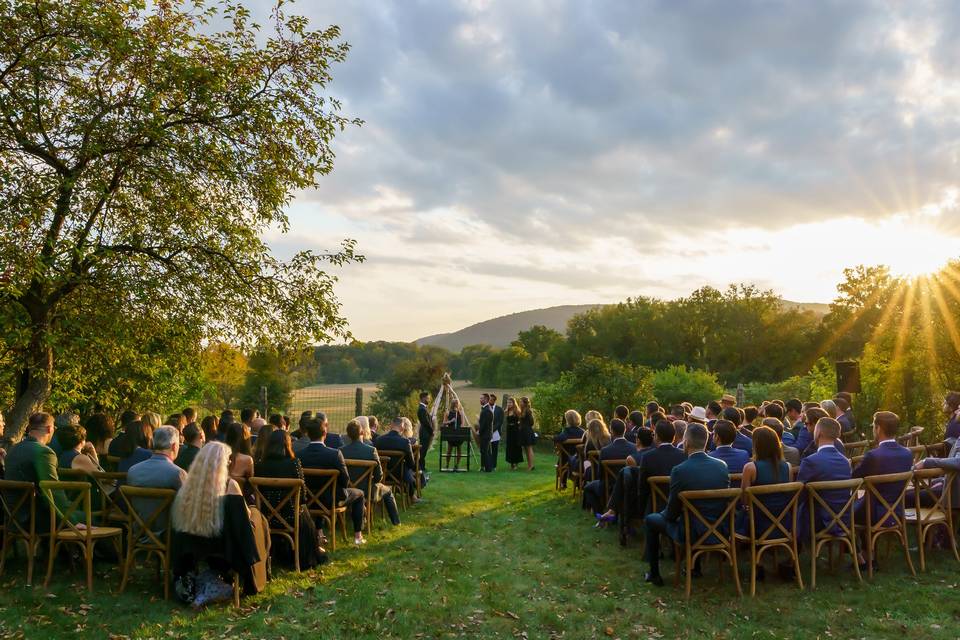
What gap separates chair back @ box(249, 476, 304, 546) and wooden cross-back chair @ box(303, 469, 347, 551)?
51 cm

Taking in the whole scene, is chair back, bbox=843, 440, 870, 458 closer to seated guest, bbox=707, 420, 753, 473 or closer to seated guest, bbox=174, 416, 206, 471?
seated guest, bbox=707, 420, 753, 473

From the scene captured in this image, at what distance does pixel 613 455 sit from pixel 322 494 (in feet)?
12.8

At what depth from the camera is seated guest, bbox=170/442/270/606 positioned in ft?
19.2

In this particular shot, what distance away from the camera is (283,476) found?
23.5ft

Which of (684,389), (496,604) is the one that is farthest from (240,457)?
(684,389)

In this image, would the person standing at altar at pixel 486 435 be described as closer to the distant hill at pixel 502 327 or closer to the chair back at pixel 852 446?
the chair back at pixel 852 446

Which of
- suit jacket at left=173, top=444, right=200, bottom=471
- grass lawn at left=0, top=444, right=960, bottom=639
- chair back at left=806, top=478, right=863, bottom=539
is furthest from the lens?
suit jacket at left=173, top=444, right=200, bottom=471

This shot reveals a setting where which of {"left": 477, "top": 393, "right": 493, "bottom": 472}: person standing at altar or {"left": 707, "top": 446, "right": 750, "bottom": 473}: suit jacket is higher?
{"left": 707, "top": 446, "right": 750, "bottom": 473}: suit jacket

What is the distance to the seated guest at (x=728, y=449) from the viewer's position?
7.33m

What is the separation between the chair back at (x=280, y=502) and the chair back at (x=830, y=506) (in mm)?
4911

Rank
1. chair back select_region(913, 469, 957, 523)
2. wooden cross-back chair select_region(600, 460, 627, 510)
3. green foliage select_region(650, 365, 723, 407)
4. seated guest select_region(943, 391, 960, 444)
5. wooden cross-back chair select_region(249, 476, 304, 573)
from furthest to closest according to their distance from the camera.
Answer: green foliage select_region(650, 365, 723, 407)
wooden cross-back chair select_region(600, 460, 627, 510)
seated guest select_region(943, 391, 960, 444)
wooden cross-back chair select_region(249, 476, 304, 573)
chair back select_region(913, 469, 957, 523)

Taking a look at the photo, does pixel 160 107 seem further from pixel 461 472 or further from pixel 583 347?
pixel 583 347

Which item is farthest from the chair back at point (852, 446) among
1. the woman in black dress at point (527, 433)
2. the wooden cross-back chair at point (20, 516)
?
the wooden cross-back chair at point (20, 516)

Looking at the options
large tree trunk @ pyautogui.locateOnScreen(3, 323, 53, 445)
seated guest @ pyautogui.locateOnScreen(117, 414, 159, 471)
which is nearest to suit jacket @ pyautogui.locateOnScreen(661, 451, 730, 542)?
seated guest @ pyautogui.locateOnScreen(117, 414, 159, 471)
